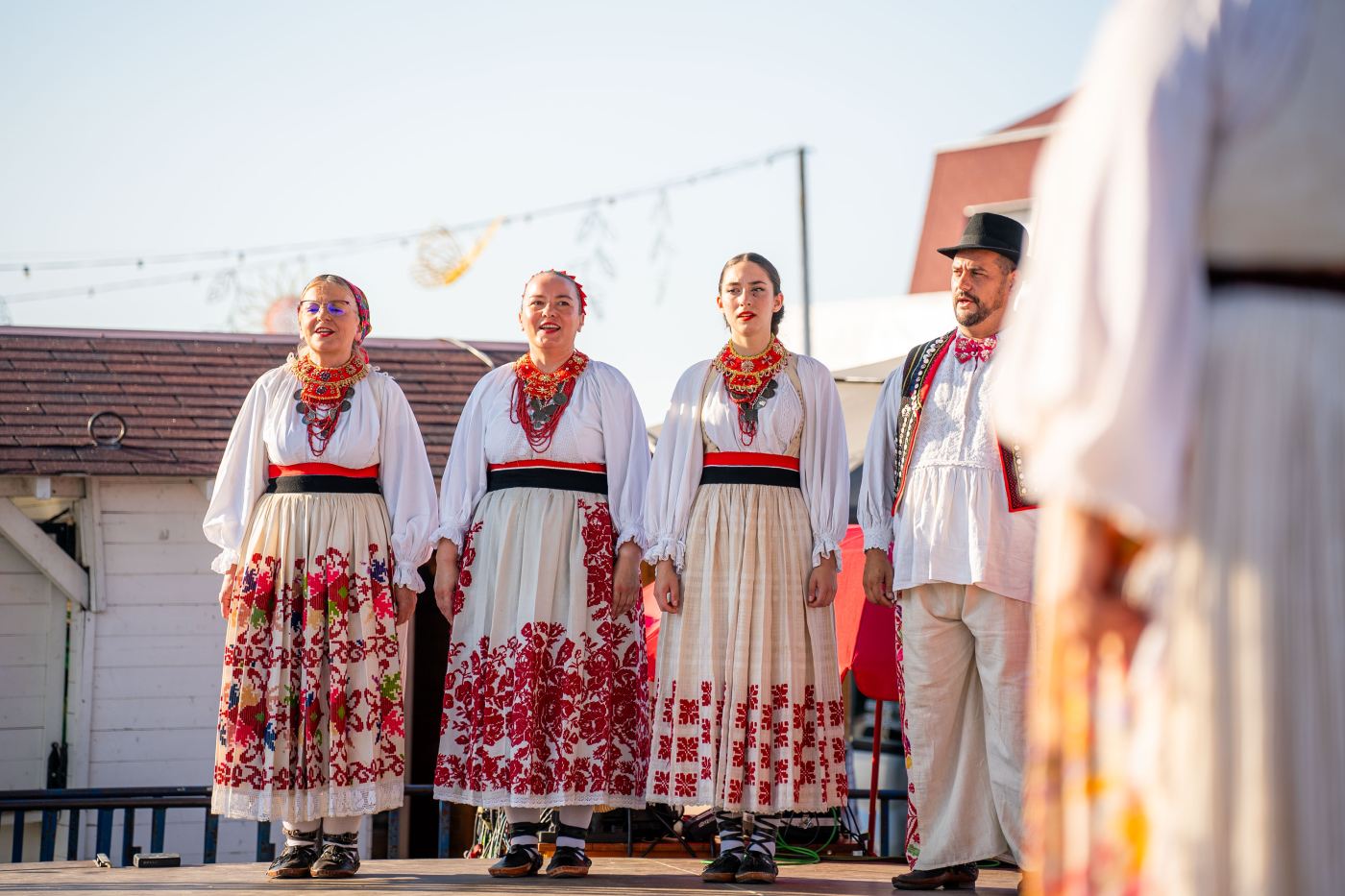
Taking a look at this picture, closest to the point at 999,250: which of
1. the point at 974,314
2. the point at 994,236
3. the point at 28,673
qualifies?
the point at 994,236

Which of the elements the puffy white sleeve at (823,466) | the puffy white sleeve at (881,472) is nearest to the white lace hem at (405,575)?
the puffy white sleeve at (823,466)

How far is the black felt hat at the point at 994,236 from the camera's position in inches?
204

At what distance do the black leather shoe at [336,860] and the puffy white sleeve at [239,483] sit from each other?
106 centimetres

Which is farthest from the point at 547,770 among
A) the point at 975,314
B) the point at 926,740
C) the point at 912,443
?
the point at 975,314

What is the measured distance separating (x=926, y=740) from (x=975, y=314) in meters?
1.45

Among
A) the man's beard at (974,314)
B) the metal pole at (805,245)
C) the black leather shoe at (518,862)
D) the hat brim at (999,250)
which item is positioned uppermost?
the metal pole at (805,245)

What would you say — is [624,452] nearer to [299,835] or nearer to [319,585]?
[319,585]

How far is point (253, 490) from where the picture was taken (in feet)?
18.4

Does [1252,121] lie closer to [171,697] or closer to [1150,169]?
[1150,169]

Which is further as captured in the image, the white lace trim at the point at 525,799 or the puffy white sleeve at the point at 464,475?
the puffy white sleeve at the point at 464,475

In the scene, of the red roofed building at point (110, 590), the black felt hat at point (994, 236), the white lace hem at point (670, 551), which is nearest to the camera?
the black felt hat at point (994, 236)

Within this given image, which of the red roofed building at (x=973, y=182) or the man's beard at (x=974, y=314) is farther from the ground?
the red roofed building at (x=973, y=182)

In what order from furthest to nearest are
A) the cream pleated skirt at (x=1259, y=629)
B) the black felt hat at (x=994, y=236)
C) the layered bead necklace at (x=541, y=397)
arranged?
the layered bead necklace at (x=541, y=397) → the black felt hat at (x=994, y=236) → the cream pleated skirt at (x=1259, y=629)

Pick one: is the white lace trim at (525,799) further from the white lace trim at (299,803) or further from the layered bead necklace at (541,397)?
the layered bead necklace at (541,397)
